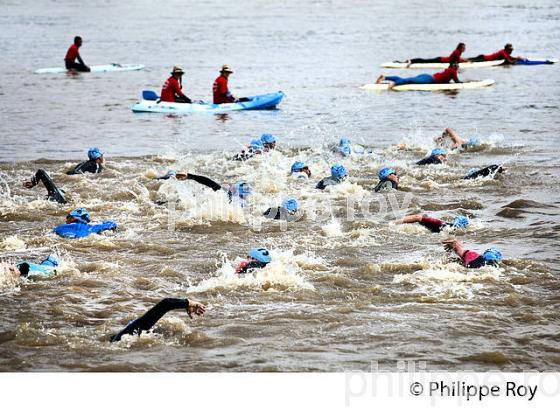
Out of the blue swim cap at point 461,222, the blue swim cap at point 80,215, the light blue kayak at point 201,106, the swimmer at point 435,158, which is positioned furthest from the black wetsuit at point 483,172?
the light blue kayak at point 201,106

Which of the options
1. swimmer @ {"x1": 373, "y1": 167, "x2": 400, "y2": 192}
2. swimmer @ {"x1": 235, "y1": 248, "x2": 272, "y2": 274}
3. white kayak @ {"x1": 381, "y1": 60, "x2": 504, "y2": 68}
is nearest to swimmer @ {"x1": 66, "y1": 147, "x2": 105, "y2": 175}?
swimmer @ {"x1": 373, "y1": 167, "x2": 400, "y2": 192}

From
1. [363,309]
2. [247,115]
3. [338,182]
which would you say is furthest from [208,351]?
[247,115]

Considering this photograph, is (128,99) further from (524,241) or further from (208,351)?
(208,351)

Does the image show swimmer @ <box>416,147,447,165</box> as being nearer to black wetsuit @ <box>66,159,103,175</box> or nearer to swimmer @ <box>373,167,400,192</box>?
swimmer @ <box>373,167,400,192</box>

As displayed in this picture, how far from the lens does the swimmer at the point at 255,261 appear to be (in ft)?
37.0

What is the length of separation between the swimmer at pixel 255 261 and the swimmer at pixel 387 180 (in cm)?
491

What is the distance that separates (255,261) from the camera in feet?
37.4

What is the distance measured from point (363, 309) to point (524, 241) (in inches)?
147

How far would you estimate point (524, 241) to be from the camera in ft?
43.3

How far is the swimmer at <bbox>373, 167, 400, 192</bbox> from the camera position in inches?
623

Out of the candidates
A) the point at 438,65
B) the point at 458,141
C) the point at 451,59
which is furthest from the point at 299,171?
the point at 438,65

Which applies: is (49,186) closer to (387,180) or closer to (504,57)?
(387,180)

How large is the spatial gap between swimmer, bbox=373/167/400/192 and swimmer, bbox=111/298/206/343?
283 inches
